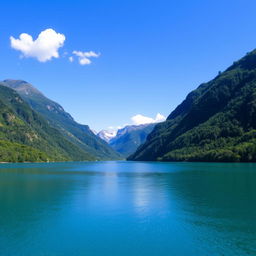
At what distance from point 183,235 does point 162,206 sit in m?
20.7

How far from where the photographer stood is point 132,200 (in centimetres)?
6969

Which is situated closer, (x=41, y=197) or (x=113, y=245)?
(x=113, y=245)

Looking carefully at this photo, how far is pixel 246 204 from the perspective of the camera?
60.5 meters

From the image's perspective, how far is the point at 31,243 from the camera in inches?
1465

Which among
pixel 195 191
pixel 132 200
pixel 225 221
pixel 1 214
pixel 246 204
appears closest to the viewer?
pixel 225 221

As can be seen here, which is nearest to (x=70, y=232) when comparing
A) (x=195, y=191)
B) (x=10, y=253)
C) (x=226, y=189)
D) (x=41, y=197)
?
(x=10, y=253)

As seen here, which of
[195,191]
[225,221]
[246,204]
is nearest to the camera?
[225,221]

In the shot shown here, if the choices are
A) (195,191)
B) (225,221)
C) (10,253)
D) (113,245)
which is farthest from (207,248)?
(195,191)

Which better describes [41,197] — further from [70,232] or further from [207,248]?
[207,248]

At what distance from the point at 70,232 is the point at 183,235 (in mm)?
15823

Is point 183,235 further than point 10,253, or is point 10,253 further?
point 183,235

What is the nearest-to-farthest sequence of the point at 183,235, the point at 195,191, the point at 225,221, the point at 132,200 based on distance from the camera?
the point at 183,235 → the point at 225,221 → the point at 132,200 → the point at 195,191

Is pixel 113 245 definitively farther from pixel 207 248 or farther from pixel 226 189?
pixel 226 189

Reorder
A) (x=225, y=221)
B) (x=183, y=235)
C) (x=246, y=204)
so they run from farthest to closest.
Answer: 1. (x=246, y=204)
2. (x=225, y=221)
3. (x=183, y=235)
